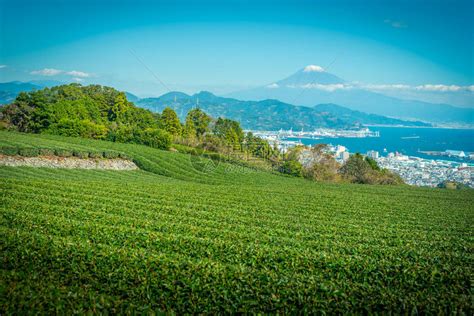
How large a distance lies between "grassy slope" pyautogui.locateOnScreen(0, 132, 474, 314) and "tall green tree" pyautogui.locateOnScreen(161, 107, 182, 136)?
44.3 metres

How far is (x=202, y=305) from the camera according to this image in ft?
17.7

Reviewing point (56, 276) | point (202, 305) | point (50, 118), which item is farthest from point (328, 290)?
point (50, 118)

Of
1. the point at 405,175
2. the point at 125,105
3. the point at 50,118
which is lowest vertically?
the point at 405,175

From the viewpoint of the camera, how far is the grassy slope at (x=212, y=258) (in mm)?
5500

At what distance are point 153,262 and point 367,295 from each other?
14.1 ft

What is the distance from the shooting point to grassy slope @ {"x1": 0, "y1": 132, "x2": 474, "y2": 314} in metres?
5.50

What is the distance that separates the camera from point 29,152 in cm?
2164

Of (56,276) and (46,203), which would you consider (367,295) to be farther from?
(46,203)

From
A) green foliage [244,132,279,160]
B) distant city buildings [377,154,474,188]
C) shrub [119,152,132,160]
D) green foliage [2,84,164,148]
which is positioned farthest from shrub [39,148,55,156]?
distant city buildings [377,154,474,188]

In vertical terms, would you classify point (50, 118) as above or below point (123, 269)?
above

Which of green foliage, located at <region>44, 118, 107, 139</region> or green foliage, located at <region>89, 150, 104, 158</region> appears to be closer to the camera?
green foliage, located at <region>89, 150, 104, 158</region>

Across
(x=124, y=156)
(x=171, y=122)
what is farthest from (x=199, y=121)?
(x=124, y=156)

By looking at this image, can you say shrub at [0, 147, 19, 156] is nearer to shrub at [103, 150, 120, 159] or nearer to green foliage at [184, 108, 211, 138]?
shrub at [103, 150, 120, 159]

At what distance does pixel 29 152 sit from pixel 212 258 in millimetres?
20358
